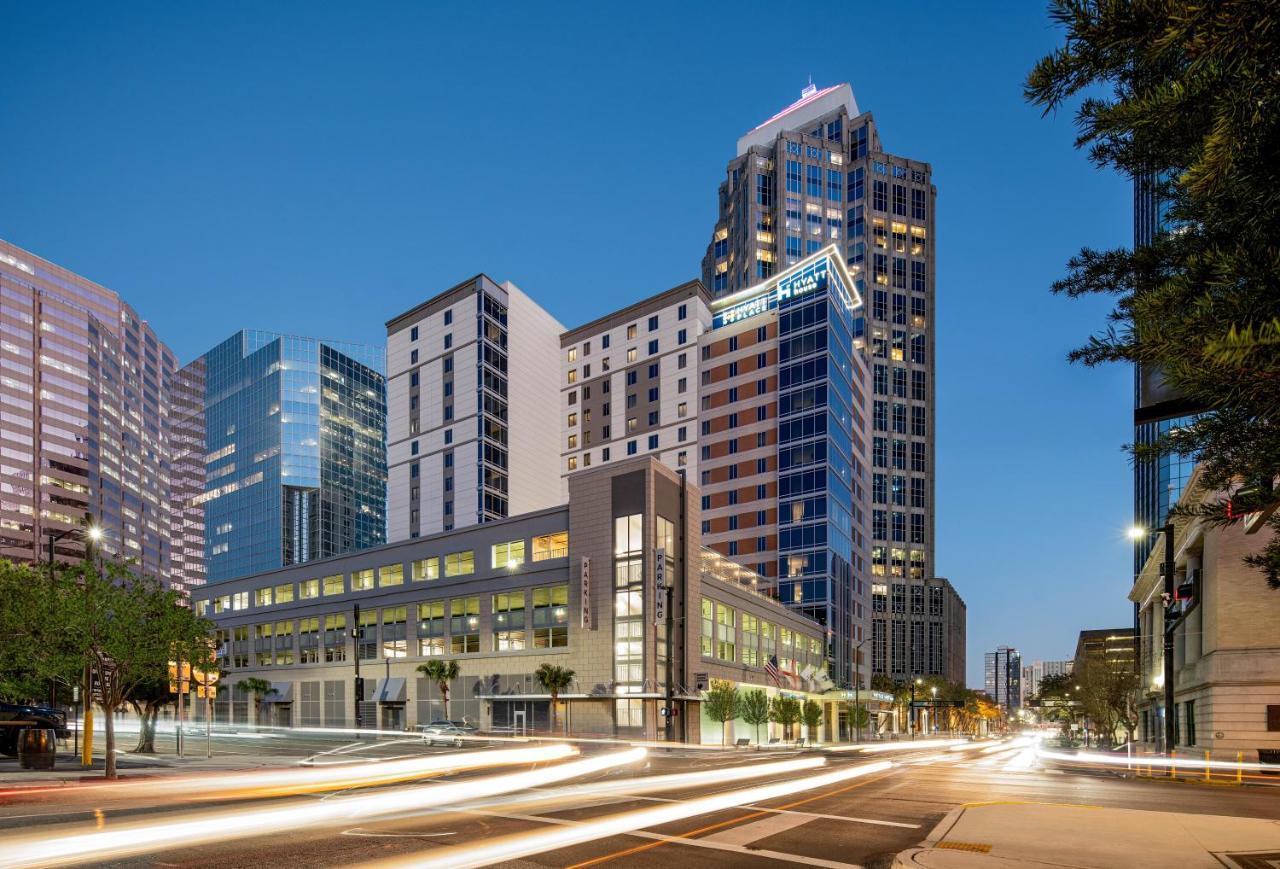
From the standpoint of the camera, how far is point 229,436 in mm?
188000

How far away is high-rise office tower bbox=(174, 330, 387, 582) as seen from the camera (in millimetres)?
176625

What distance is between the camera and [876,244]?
172 metres

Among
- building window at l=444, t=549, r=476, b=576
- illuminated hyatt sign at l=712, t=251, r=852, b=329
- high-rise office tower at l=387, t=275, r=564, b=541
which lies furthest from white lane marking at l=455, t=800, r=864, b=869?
high-rise office tower at l=387, t=275, r=564, b=541

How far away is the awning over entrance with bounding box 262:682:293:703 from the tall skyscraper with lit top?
110753 mm

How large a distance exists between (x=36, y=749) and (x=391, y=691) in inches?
1836

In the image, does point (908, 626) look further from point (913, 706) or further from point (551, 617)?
point (551, 617)

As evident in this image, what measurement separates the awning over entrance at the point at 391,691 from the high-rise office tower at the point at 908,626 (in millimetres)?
114130

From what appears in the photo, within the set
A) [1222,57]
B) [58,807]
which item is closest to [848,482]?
[58,807]

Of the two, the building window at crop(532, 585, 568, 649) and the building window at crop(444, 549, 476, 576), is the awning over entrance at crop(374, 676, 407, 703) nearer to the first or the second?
the building window at crop(444, 549, 476, 576)

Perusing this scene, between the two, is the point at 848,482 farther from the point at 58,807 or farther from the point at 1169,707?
the point at 58,807

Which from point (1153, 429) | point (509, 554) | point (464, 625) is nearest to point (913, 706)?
point (1153, 429)

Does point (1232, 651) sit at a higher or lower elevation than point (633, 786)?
higher

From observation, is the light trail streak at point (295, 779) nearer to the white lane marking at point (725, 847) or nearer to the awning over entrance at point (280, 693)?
the white lane marking at point (725, 847)

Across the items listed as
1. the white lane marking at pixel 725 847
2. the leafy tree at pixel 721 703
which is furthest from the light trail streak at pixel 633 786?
the leafy tree at pixel 721 703
